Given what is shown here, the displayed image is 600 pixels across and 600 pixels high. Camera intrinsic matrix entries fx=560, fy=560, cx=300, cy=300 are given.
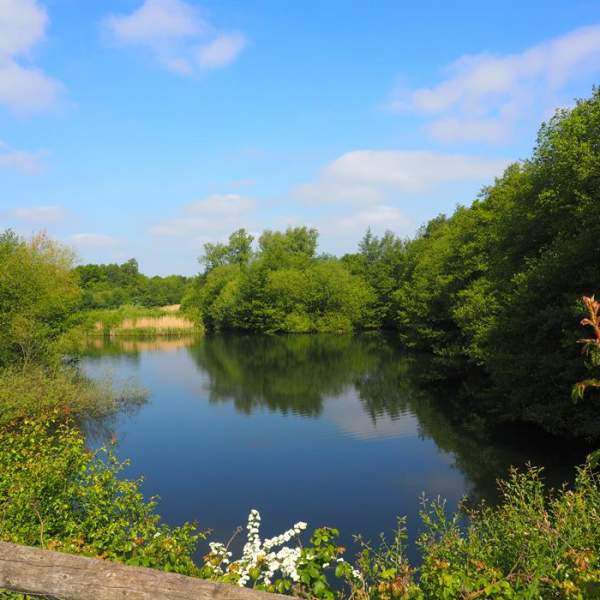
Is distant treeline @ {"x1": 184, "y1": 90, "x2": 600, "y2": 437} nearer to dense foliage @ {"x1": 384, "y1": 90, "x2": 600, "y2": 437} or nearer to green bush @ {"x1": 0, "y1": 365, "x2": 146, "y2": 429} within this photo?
dense foliage @ {"x1": 384, "y1": 90, "x2": 600, "y2": 437}

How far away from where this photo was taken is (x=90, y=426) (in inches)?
842

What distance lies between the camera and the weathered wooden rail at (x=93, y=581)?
7.64 feet

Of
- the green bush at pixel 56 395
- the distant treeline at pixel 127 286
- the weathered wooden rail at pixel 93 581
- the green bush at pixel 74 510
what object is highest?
the distant treeline at pixel 127 286

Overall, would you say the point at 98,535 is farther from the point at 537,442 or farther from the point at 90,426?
the point at 90,426

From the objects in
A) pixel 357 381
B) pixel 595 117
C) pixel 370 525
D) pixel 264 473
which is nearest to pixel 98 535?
pixel 370 525

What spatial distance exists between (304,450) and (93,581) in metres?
16.1

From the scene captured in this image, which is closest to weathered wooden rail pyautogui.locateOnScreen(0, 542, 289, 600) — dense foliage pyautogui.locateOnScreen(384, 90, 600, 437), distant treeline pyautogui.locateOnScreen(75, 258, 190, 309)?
dense foliage pyautogui.locateOnScreen(384, 90, 600, 437)

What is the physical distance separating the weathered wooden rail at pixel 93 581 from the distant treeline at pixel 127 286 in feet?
269

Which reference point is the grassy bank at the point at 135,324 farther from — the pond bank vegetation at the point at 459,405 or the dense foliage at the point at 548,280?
the dense foliage at the point at 548,280

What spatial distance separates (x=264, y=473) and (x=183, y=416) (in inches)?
336

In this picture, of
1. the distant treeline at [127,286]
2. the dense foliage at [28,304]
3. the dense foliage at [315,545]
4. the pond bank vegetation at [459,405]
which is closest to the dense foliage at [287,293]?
the pond bank vegetation at [459,405]

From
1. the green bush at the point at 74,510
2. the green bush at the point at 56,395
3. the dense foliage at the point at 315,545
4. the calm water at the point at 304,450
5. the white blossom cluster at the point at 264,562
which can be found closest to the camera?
the dense foliage at the point at 315,545

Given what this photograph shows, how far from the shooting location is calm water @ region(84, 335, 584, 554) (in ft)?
43.3

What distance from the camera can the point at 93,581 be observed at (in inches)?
96.0
